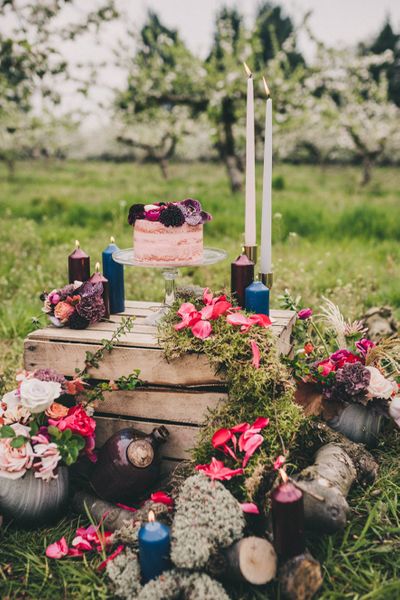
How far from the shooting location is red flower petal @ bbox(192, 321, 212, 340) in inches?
91.4

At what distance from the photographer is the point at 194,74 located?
9922 mm

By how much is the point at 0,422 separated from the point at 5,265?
331 centimetres

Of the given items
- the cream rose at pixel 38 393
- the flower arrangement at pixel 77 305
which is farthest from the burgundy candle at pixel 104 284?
the cream rose at pixel 38 393

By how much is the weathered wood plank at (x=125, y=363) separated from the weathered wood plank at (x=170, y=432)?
0.65 feet

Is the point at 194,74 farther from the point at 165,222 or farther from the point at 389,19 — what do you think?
the point at 389,19

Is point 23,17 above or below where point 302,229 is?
above

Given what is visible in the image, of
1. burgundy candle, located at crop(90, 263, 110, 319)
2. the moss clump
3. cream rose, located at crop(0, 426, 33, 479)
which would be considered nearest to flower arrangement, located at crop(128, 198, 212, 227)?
burgundy candle, located at crop(90, 263, 110, 319)

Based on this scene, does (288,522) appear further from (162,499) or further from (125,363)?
(125,363)

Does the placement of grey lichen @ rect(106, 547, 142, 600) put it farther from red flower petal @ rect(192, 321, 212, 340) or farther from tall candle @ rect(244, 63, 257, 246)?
tall candle @ rect(244, 63, 257, 246)

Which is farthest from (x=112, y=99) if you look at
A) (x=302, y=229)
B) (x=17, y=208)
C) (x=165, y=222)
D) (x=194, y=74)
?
(x=165, y=222)

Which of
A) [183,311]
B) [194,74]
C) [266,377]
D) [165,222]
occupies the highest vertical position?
[194,74]

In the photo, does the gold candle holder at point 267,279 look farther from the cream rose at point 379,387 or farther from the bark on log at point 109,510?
the bark on log at point 109,510

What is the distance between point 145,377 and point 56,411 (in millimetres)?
374

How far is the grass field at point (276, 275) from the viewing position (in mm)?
2016
